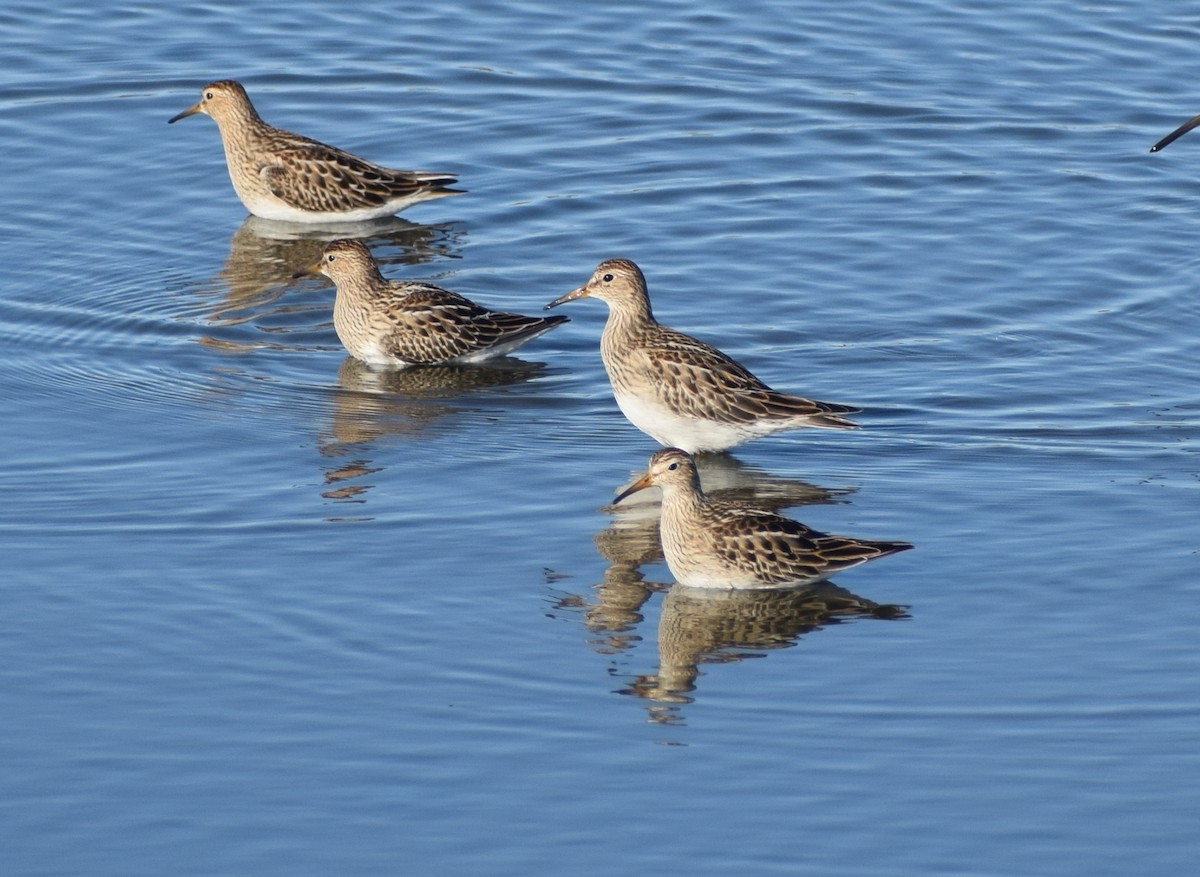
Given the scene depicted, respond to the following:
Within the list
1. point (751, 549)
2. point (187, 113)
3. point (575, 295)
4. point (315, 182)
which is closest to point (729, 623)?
point (751, 549)

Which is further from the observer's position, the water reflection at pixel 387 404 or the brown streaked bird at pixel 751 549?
the water reflection at pixel 387 404

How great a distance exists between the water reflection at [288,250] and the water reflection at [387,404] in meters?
1.48

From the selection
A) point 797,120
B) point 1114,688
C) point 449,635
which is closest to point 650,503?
point 449,635

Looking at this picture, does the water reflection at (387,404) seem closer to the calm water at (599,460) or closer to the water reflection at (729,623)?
the calm water at (599,460)

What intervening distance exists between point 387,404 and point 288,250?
158 inches

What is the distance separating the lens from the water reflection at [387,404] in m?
12.3

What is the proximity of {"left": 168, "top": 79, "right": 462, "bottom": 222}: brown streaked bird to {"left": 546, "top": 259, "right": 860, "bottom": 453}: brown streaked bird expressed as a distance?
516 cm

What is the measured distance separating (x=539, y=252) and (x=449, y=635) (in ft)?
22.6

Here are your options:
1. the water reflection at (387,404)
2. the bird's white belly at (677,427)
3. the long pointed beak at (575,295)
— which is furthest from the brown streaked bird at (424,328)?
the bird's white belly at (677,427)

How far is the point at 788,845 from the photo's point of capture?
821 centimetres

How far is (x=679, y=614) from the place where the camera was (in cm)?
1047

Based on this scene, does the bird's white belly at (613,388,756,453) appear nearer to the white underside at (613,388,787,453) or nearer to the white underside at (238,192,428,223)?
the white underside at (613,388,787,453)

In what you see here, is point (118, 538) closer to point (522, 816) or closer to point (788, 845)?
point (522, 816)

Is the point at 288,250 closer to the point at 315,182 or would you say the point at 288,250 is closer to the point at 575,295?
the point at 315,182
